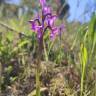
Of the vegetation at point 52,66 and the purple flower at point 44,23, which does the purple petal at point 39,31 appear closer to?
the purple flower at point 44,23

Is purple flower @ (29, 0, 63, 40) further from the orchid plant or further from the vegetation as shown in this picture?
the vegetation

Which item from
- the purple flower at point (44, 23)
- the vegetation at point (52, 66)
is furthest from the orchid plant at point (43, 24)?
the vegetation at point (52, 66)

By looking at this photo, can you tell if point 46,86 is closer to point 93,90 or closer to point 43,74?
point 43,74

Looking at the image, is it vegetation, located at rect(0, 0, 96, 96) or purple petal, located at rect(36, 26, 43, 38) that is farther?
vegetation, located at rect(0, 0, 96, 96)

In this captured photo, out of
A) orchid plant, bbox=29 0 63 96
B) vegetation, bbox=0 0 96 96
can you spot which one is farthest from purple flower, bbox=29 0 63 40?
vegetation, bbox=0 0 96 96

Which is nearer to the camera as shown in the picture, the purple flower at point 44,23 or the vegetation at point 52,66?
the purple flower at point 44,23

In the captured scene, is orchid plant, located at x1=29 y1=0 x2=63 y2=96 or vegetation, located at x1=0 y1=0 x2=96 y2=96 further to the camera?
vegetation, located at x1=0 y1=0 x2=96 y2=96

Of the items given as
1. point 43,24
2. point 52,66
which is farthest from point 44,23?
point 52,66

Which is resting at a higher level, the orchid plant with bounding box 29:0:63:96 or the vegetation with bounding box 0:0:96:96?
the orchid plant with bounding box 29:0:63:96

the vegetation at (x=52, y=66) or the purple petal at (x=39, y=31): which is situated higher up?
the purple petal at (x=39, y=31)

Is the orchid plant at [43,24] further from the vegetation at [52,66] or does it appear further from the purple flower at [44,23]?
the vegetation at [52,66]

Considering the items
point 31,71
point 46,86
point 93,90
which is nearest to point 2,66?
point 31,71
